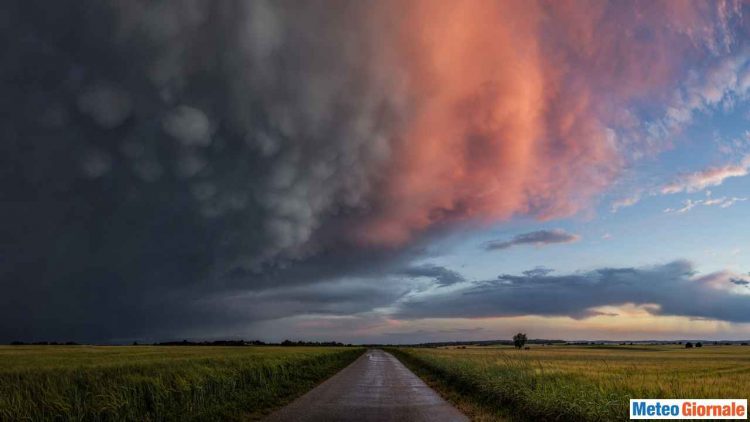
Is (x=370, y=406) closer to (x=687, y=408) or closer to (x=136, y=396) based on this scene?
(x=136, y=396)

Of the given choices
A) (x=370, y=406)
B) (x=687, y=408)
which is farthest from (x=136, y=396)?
(x=687, y=408)

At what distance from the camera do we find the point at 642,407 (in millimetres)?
14117

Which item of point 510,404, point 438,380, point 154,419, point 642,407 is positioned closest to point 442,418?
point 510,404

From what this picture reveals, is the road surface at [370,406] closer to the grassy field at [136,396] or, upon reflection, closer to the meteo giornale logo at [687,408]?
the grassy field at [136,396]

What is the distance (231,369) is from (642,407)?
19170mm

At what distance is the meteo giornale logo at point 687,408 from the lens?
13547 mm

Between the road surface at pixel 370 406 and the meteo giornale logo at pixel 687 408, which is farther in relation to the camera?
the road surface at pixel 370 406

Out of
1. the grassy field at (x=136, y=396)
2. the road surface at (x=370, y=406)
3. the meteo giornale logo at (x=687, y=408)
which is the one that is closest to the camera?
the meteo giornale logo at (x=687, y=408)

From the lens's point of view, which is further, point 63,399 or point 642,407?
point 63,399

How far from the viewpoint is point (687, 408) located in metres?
14.1

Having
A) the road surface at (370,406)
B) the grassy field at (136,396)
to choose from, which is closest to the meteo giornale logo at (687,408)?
the road surface at (370,406)

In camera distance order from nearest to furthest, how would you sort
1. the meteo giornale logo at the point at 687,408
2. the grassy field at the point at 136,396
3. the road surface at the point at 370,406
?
the meteo giornale logo at the point at 687,408
the grassy field at the point at 136,396
the road surface at the point at 370,406

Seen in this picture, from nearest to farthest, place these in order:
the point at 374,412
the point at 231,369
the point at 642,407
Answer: the point at 642,407 < the point at 374,412 < the point at 231,369

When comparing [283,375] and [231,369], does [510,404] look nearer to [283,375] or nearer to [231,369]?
[231,369]
